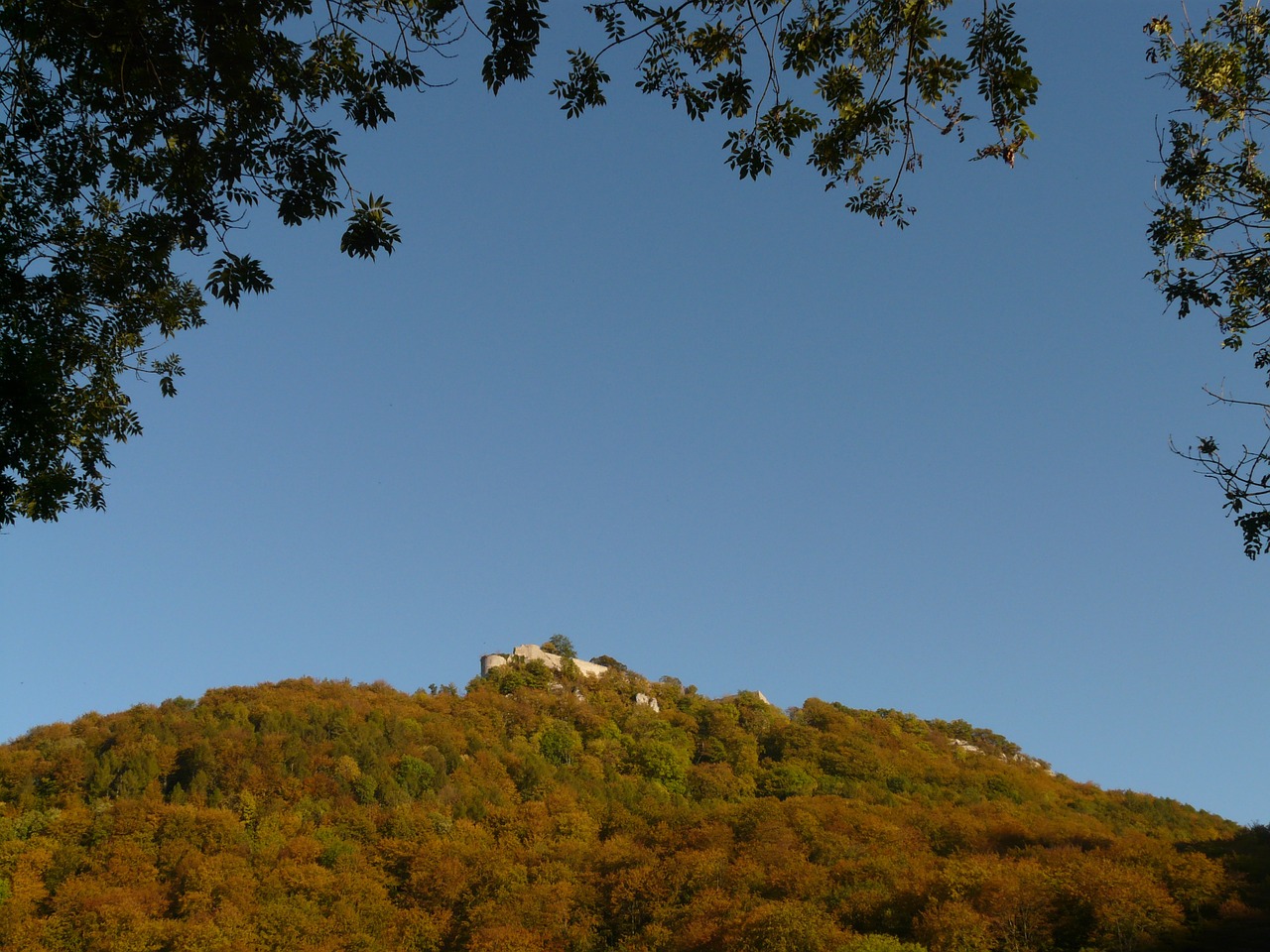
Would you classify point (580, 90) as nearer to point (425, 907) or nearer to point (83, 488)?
point (83, 488)

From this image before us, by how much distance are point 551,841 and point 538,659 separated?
139 feet

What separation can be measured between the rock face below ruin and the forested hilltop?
9.21m

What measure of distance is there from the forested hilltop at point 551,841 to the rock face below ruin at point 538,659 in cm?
921

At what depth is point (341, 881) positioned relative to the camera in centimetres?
5222

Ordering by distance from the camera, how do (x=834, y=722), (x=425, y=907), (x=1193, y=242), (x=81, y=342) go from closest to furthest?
1. (x=81, y=342)
2. (x=1193, y=242)
3. (x=425, y=907)
4. (x=834, y=722)

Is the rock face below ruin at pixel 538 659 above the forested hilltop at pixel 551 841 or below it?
above

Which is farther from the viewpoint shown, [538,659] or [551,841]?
[538,659]

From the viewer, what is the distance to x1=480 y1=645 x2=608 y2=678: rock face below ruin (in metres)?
101

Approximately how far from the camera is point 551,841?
60.5m

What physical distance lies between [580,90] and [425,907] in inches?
1999

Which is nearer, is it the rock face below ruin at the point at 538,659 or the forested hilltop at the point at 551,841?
the forested hilltop at the point at 551,841

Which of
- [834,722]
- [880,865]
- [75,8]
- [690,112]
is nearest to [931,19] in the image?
[690,112]

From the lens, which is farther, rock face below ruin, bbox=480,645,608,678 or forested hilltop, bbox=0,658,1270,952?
rock face below ruin, bbox=480,645,608,678

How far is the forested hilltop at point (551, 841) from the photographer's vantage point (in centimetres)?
4097
